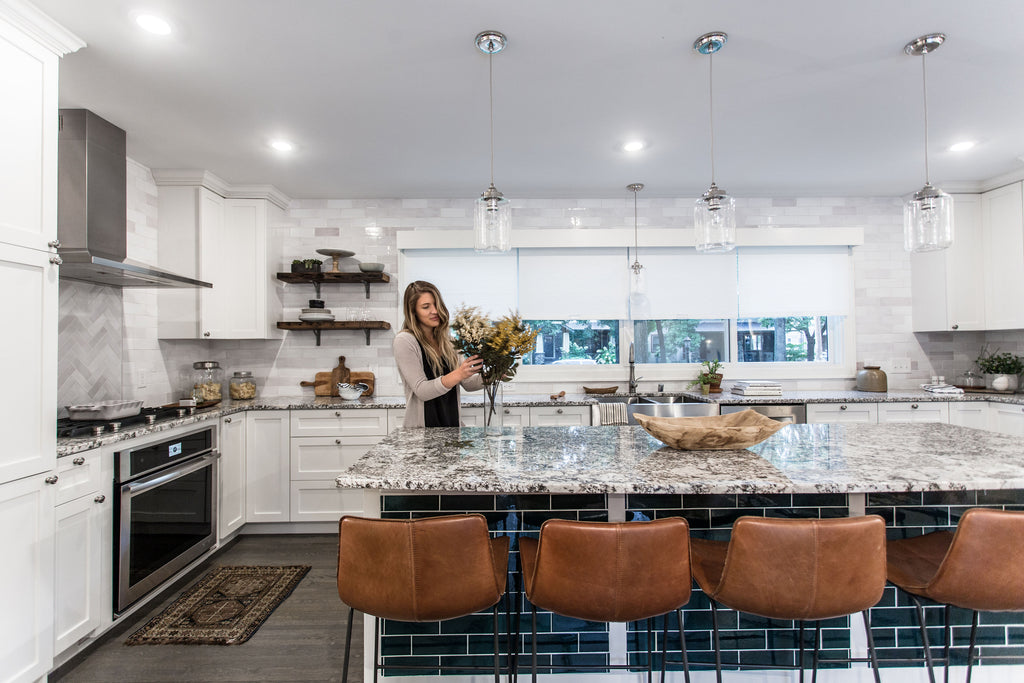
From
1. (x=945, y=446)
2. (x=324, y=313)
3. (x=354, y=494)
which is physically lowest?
(x=354, y=494)

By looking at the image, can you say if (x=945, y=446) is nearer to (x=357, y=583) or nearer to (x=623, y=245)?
(x=357, y=583)

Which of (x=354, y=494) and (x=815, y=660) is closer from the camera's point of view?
(x=815, y=660)

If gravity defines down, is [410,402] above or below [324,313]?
below

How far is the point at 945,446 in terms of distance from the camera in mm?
1868

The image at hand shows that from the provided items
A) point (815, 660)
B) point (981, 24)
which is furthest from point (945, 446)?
point (981, 24)

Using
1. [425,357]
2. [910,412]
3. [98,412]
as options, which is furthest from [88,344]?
[910,412]

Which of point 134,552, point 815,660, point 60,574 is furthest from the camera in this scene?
point 134,552

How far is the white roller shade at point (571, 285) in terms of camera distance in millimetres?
4359

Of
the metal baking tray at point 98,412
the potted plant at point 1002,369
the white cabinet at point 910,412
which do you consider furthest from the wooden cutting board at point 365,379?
the potted plant at point 1002,369

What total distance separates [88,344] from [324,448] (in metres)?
1.54

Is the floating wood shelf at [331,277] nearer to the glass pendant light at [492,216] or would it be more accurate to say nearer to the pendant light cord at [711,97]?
the glass pendant light at [492,216]

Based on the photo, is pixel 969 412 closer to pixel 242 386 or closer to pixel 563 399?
pixel 563 399

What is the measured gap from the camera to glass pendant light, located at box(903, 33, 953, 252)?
6.88 feet

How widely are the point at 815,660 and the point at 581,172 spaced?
3.19 meters
